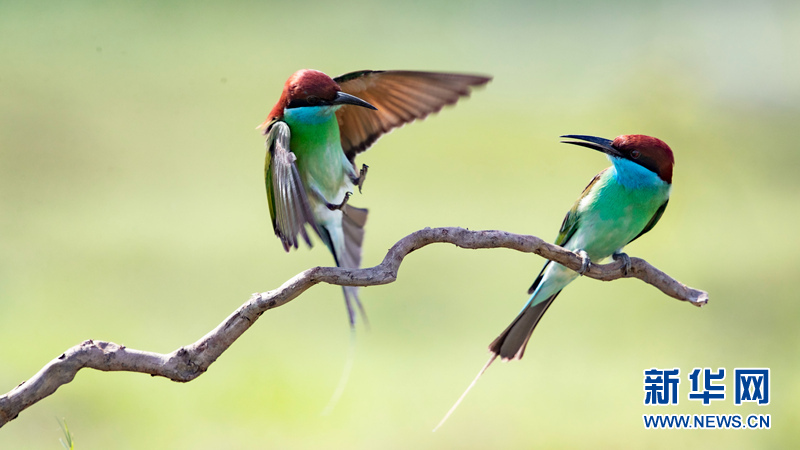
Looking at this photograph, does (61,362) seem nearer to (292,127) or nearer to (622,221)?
(292,127)

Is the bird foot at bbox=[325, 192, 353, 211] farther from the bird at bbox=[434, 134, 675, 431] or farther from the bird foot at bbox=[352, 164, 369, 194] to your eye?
the bird at bbox=[434, 134, 675, 431]

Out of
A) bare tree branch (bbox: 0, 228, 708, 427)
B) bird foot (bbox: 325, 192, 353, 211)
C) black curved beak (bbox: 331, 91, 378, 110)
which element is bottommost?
bare tree branch (bbox: 0, 228, 708, 427)

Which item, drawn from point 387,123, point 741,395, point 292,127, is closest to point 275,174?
point 292,127

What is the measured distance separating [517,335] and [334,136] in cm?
66

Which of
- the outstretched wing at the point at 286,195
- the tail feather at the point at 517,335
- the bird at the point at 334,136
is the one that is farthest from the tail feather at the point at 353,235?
the tail feather at the point at 517,335

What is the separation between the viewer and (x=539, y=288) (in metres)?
1.77

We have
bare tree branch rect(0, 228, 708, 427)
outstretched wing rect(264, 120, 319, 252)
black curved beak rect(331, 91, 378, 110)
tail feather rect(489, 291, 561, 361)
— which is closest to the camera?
bare tree branch rect(0, 228, 708, 427)

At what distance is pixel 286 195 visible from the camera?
1478 mm

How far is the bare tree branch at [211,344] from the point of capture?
126 cm

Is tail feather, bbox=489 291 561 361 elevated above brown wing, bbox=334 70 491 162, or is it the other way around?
brown wing, bbox=334 70 491 162

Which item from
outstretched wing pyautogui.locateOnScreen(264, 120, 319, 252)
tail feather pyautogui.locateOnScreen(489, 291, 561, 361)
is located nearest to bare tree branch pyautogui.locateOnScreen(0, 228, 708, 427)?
outstretched wing pyautogui.locateOnScreen(264, 120, 319, 252)

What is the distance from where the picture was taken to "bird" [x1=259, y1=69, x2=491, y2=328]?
4.99 feet

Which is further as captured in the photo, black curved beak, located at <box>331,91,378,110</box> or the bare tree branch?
black curved beak, located at <box>331,91,378,110</box>

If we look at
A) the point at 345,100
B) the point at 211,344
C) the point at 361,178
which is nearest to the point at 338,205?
the point at 361,178
